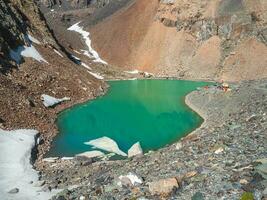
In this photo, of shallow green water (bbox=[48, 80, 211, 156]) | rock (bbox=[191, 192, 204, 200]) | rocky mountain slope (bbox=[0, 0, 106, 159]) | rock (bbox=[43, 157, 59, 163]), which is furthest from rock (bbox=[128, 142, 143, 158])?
rock (bbox=[191, 192, 204, 200])

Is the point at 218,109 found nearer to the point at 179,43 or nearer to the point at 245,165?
the point at 245,165

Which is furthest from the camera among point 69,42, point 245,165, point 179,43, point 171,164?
point 69,42

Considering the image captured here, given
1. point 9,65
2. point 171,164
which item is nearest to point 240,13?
point 9,65

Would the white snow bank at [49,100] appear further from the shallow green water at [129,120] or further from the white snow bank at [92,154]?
the white snow bank at [92,154]

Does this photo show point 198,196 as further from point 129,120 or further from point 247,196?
point 129,120

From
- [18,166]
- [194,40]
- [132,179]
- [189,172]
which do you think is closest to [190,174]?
[189,172]

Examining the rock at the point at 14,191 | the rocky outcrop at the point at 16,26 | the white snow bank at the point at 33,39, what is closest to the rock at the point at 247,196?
the rock at the point at 14,191

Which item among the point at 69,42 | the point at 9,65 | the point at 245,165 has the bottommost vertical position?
the point at 69,42

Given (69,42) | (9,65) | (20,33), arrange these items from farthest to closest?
(69,42), (20,33), (9,65)

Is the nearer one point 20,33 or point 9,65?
point 9,65
